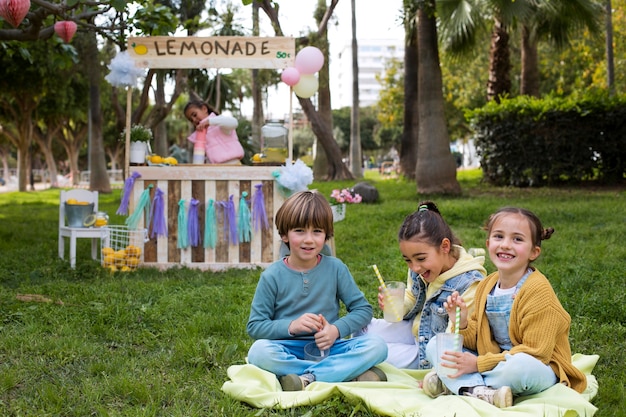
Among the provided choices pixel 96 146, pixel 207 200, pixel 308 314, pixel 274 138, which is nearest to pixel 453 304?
pixel 308 314

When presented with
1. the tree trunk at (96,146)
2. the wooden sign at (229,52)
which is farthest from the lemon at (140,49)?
the tree trunk at (96,146)

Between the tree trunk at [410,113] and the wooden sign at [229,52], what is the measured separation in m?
9.55

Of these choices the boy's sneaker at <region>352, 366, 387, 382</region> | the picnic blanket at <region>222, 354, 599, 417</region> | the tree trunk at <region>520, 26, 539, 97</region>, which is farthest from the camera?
the tree trunk at <region>520, 26, 539, 97</region>

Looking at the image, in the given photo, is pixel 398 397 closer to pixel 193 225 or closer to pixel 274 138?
pixel 193 225

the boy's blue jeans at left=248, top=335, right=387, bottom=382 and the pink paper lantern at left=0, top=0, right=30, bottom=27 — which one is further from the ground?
the pink paper lantern at left=0, top=0, right=30, bottom=27

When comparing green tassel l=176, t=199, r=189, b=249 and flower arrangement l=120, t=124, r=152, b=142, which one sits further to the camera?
flower arrangement l=120, t=124, r=152, b=142

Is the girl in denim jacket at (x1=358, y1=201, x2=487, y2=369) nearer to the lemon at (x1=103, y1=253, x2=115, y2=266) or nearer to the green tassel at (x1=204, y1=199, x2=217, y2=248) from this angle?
the green tassel at (x1=204, y1=199, x2=217, y2=248)

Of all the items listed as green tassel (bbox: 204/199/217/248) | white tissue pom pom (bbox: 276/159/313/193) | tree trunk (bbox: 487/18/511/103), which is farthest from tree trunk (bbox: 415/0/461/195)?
green tassel (bbox: 204/199/217/248)

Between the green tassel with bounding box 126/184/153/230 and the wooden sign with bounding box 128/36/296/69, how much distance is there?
1360 mm

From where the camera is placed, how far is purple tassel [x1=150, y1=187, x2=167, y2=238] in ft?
22.6

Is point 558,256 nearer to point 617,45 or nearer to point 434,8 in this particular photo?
point 434,8

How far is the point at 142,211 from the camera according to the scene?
6.90 meters

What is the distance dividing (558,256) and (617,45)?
18.5m

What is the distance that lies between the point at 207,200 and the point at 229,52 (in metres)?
1.53
